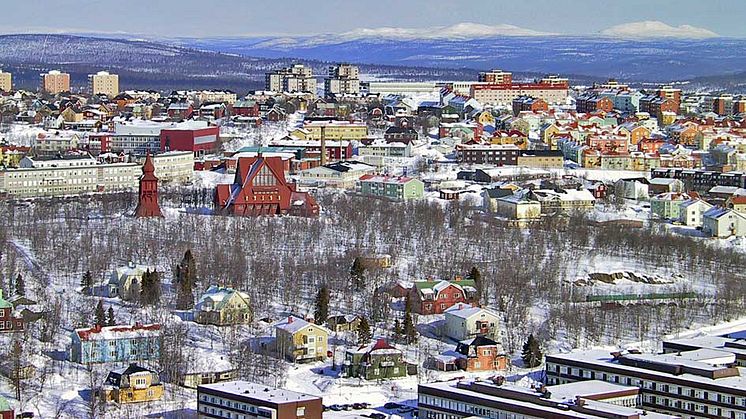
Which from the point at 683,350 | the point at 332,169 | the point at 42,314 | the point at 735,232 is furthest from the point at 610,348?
the point at 332,169

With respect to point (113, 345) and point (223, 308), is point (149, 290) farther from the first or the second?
point (113, 345)

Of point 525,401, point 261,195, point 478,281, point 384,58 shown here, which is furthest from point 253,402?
point 384,58

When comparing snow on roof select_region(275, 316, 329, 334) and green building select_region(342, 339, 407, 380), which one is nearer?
green building select_region(342, 339, 407, 380)

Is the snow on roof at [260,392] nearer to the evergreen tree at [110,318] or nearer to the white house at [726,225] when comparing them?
the evergreen tree at [110,318]

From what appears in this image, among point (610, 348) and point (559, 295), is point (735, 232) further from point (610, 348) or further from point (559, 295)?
point (610, 348)

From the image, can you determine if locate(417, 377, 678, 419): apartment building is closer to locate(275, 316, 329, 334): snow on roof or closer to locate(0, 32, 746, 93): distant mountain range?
locate(275, 316, 329, 334): snow on roof

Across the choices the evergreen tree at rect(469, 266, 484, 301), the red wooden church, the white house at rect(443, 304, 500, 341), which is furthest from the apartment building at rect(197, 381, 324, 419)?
Result: the red wooden church

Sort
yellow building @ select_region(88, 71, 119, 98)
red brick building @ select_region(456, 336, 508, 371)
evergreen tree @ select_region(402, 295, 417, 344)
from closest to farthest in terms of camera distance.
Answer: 1. red brick building @ select_region(456, 336, 508, 371)
2. evergreen tree @ select_region(402, 295, 417, 344)
3. yellow building @ select_region(88, 71, 119, 98)
